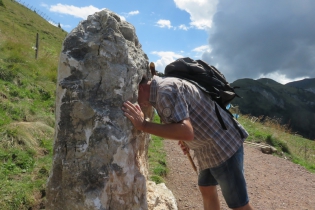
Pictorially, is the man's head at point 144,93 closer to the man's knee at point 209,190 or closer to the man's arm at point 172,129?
the man's arm at point 172,129

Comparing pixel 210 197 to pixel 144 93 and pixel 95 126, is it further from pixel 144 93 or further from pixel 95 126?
pixel 95 126

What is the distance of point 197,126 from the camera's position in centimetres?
282

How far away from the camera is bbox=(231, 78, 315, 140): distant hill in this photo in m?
59.3

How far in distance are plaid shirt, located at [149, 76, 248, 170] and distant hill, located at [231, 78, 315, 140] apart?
179ft

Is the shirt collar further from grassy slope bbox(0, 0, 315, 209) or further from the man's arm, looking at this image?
grassy slope bbox(0, 0, 315, 209)

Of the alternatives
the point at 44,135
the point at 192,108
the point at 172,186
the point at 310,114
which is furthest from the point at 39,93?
the point at 310,114

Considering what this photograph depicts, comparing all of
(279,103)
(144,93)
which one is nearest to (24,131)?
(144,93)

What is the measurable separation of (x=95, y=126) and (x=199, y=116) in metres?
0.87

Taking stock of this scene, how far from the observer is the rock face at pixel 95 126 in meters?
2.72

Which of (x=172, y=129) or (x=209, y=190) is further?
(x=209, y=190)

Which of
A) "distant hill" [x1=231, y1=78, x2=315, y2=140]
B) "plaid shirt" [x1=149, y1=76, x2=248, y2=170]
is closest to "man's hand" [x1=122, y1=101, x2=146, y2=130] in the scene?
"plaid shirt" [x1=149, y1=76, x2=248, y2=170]

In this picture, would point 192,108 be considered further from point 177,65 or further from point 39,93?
point 39,93

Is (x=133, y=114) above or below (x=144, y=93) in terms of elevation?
below

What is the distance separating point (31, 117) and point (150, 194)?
11.4 ft
